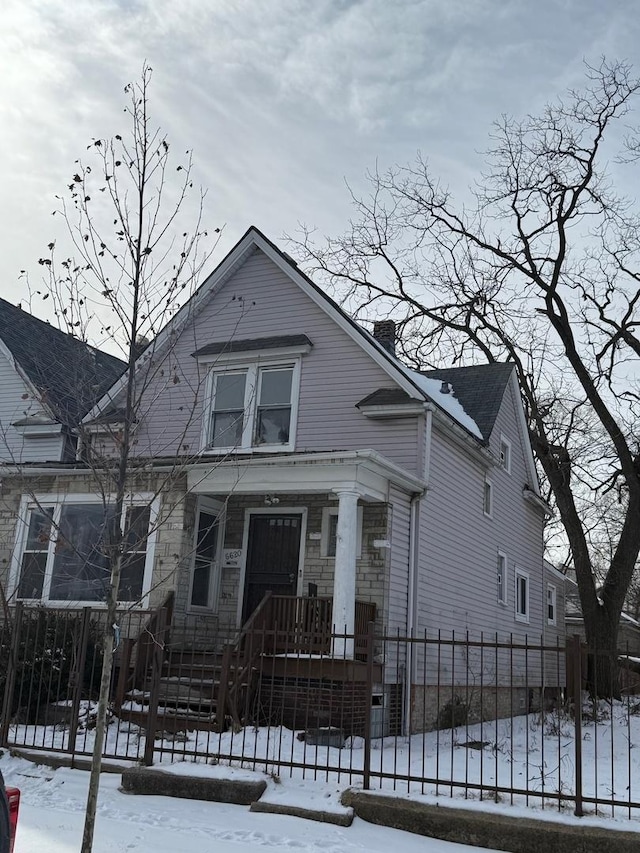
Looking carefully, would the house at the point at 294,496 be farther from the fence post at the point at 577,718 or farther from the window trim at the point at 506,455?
the fence post at the point at 577,718

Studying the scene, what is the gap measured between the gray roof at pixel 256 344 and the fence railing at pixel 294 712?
5292 millimetres

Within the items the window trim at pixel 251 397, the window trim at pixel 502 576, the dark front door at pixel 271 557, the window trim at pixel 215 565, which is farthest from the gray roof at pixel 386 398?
the window trim at pixel 502 576

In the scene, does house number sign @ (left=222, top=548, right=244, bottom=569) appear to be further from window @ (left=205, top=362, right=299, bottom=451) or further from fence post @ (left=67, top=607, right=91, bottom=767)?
fence post @ (left=67, top=607, right=91, bottom=767)

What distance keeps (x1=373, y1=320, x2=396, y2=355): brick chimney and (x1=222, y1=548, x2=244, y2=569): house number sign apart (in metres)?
6.05

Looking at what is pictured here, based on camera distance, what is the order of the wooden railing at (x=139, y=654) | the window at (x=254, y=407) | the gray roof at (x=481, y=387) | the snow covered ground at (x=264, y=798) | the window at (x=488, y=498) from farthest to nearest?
the gray roof at (x=481, y=387), the window at (x=488, y=498), the window at (x=254, y=407), the wooden railing at (x=139, y=654), the snow covered ground at (x=264, y=798)

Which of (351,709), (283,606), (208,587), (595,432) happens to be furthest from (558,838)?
(595,432)

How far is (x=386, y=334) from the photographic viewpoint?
1844cm

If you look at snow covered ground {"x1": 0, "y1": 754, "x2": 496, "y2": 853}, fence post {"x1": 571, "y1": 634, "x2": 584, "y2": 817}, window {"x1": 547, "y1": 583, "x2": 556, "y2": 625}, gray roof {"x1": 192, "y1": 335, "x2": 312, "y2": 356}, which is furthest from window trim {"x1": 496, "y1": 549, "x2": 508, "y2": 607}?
snow covered ground {"x1": 0, "y1": 754, "x2": 496, "y2": 853}

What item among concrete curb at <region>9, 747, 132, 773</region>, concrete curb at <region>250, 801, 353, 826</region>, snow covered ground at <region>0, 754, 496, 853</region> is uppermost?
concrete curb at <region>9, 747, 132, 773</region>

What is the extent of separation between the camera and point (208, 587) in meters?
14.5

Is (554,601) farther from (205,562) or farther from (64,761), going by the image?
(64,761)

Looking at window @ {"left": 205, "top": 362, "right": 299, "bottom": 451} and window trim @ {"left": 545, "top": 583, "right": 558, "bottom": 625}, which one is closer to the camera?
window @ {"left": 205, "top": 362, "right": 299, "bottom": 451}

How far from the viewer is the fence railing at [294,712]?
8328mm

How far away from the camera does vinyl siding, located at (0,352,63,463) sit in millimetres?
18703
